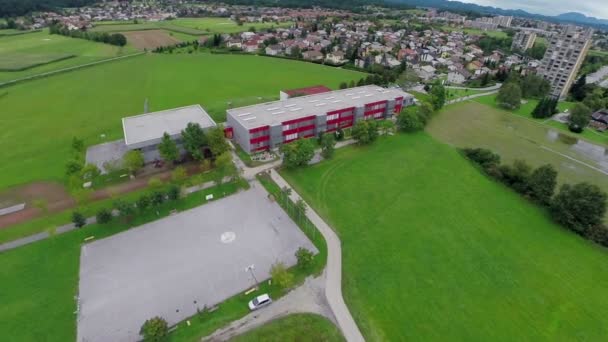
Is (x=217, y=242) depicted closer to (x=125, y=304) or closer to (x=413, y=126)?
(x=125, y=304)

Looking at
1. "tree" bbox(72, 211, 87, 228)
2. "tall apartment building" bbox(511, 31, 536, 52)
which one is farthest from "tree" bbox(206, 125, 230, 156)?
"tall apartment building" bbox(511, 31, 536, 52)

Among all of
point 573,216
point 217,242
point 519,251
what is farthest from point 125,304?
point 573,216

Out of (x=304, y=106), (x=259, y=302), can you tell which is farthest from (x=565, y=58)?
(x=259, y=302)

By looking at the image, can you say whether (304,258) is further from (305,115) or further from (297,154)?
(305,115)

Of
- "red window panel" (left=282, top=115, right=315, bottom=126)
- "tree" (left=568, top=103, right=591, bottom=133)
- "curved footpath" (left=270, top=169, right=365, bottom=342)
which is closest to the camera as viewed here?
"curved footpath" (left=270, top=169, right=365, bottom=342)

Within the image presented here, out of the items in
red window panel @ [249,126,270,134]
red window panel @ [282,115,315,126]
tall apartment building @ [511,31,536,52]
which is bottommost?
red window panel @ [249,126,270,134]

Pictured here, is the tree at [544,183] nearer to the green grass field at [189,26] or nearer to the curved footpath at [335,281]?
the curved footpath at [335,281]

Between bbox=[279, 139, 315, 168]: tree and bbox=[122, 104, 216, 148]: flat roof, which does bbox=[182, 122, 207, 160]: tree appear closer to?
bbox=[122, 104, 216, 148]: flat roof

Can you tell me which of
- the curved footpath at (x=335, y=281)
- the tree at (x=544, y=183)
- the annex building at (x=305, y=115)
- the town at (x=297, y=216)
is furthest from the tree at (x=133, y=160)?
the tree at (x=544, y=183)
